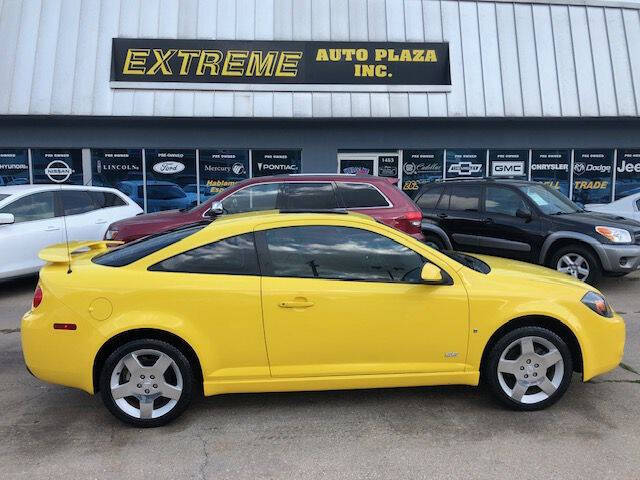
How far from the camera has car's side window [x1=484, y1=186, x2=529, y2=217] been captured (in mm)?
8258

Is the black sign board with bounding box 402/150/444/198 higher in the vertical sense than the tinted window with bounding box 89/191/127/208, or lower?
higher

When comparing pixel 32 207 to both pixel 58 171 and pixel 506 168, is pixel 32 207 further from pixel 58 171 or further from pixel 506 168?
pixel 506 168

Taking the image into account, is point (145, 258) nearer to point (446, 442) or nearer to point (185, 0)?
point (446, 442)

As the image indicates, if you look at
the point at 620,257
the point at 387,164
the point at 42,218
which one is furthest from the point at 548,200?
the point at 42,218

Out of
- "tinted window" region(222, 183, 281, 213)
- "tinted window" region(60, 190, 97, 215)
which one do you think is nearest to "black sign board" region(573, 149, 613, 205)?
"tinted window" region(222, 183, 281, 213)

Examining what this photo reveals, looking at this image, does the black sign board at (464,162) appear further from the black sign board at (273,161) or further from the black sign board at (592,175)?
the black sign board at (273,161)

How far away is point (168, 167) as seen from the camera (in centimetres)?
1370

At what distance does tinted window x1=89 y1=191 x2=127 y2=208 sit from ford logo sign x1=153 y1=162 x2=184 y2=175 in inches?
173

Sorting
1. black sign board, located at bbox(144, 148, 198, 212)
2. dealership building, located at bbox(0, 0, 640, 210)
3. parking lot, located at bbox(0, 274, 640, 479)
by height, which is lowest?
parking lot, located at bbox(0, 274, 640, 479)

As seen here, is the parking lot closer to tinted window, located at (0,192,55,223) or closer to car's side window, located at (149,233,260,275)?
car's side window, located at (149,233,260,275)

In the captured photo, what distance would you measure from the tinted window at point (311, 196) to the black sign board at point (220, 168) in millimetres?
6625

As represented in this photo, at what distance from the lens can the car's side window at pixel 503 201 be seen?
27.1ft

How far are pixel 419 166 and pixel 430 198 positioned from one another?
16.0ft

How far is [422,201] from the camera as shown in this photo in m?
9.61
